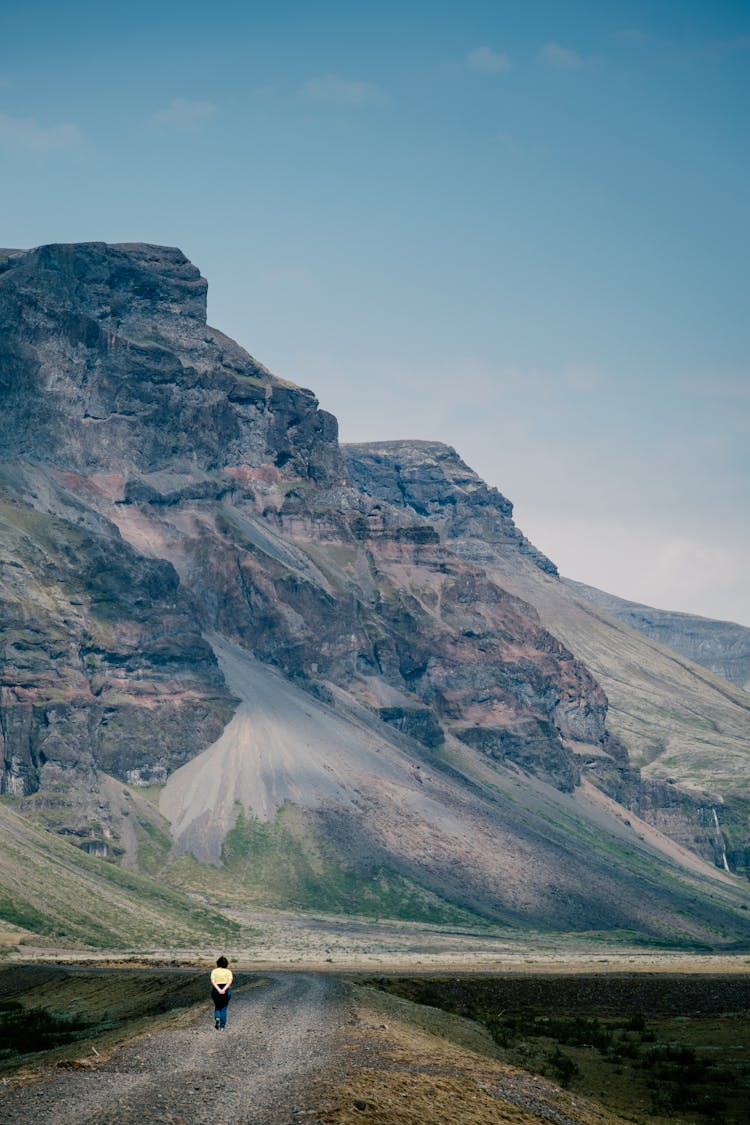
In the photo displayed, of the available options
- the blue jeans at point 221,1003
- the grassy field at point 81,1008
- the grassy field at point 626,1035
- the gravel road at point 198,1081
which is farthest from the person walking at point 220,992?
the grassy field at point 626,1035

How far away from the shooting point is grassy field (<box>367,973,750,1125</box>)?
42.7 m

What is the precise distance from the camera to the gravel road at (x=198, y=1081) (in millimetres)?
28922

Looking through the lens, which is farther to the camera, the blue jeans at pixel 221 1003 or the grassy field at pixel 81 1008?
the grassy field at pixel 81 1008

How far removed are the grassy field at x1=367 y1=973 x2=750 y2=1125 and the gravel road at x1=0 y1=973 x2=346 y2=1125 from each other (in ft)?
30.2

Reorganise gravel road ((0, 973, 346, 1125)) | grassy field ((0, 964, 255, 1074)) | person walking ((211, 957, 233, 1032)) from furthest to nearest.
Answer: grassy field ((0, 964, 255, 1074)) < person walking ((211, 957, 233, 1032)) < gravel road ((0, 973, 346, 1125))

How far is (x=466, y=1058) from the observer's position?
41688 millimetres

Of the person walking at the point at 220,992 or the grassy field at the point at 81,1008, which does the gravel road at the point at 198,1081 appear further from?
the grassy field at the point at 81,1008

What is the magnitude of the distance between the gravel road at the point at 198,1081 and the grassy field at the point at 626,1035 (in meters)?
9.21

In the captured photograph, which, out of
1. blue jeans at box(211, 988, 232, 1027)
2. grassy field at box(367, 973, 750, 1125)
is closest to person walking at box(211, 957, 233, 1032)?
blue jeans at box(211, 988, 232, 1027)

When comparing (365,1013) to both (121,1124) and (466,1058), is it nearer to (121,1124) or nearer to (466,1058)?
(466,1058)

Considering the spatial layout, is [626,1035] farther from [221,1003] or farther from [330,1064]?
[330,1064]

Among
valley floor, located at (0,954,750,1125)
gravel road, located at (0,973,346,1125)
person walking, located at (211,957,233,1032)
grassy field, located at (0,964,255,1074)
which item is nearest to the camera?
gravel road, located at (0,973,346,1125)

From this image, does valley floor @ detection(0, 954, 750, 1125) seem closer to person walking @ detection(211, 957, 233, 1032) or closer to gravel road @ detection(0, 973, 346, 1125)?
gravel road @ detection(0, 973, 346, 1125)

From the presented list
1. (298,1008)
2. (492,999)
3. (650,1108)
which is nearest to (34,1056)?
(298,1008)
